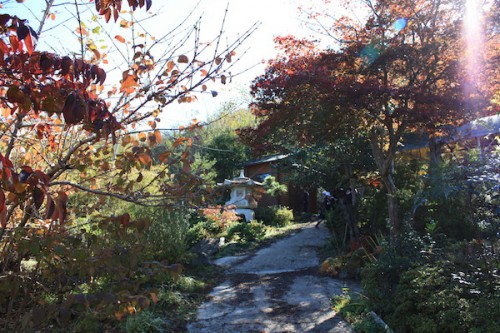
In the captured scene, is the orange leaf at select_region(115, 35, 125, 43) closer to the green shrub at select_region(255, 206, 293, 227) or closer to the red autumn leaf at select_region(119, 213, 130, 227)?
→ the red autumn leaf at select_region(119, 213, 130, 227)

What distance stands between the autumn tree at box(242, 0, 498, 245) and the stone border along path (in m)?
1.85

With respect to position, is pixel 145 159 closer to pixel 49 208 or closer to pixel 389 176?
pixel 49 208

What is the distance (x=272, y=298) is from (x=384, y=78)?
4.24 metres

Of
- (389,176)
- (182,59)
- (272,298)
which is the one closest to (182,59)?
(182,59)

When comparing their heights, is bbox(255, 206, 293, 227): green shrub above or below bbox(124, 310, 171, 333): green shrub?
above

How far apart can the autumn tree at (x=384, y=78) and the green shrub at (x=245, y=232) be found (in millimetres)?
6046

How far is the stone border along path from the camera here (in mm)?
5078

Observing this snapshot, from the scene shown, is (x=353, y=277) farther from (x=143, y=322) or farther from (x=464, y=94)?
(x=143, y=322)

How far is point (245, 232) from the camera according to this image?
13453 mm

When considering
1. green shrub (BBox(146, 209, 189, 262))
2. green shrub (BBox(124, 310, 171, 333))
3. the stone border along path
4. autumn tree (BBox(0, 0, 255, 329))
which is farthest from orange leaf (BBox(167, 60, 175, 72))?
green shrub (BBox(146, 209, 189, 262))

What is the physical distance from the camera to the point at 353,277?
24.2ft

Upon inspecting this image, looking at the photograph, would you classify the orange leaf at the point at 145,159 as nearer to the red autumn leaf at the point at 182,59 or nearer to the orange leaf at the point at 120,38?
the red autumn leaf at the point at 182,59

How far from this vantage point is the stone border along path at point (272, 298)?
16.7ft

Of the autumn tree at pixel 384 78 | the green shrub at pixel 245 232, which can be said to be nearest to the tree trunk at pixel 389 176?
the autumn tree at pixel 384 78
